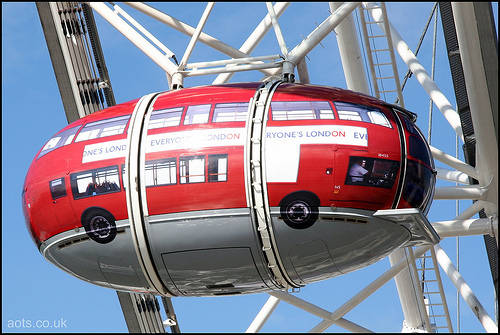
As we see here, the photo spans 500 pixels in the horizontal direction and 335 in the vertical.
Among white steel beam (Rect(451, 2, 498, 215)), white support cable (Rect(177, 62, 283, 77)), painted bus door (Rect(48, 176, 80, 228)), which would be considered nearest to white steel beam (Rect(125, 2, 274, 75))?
white support cable (Rect(177, 62, 283, 77))

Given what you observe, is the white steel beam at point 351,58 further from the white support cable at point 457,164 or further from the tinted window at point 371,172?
the tinted window at point 371,172

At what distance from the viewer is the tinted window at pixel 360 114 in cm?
1102

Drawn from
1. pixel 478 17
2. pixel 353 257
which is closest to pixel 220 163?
pixel 353 257

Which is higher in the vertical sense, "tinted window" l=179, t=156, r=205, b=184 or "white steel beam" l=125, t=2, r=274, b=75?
"white steel beam" l=125, t=2, r=274, b=75

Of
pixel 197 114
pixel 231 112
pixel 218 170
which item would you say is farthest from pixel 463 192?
pixel 218 170

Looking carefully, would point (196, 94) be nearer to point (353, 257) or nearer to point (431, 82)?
point (353, 257)

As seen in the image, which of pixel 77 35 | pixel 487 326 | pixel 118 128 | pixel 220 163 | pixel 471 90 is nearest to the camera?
pixel 220 163

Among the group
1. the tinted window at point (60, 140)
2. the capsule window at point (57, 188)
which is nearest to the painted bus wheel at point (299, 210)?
the capsule window at point (57, 188)

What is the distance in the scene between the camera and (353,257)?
11242 mm

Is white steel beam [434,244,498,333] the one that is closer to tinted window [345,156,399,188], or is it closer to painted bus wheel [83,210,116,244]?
tinted window [345,156,399,188]

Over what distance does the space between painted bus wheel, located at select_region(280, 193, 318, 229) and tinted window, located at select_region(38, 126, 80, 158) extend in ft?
10.1

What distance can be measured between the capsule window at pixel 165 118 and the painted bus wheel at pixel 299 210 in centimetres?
171

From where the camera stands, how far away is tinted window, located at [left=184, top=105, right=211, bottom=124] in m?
11.1

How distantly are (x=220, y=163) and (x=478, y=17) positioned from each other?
12.9ft
